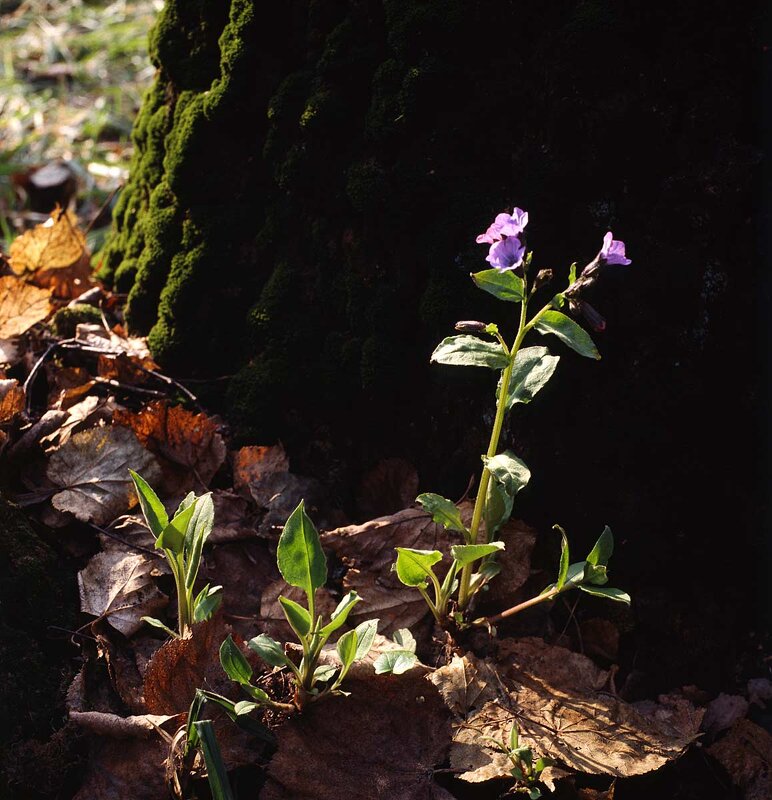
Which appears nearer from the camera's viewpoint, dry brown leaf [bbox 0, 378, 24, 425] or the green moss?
dry brown leaf [bbox 0, 378, 24, 425]

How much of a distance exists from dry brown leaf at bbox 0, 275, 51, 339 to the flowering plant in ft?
4.96

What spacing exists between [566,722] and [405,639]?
412mm

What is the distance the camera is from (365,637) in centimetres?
183

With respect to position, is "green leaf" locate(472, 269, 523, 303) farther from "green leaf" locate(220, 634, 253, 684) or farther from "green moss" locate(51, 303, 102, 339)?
"green moss" locate(51, 303, 102, 339)

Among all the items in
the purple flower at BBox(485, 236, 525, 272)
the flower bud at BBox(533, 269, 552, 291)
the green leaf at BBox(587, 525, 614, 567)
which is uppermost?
the purple flower at BBox(485, 236, 525, 272)

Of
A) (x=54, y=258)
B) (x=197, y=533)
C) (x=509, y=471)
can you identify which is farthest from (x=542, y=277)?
(x=54, y=258)

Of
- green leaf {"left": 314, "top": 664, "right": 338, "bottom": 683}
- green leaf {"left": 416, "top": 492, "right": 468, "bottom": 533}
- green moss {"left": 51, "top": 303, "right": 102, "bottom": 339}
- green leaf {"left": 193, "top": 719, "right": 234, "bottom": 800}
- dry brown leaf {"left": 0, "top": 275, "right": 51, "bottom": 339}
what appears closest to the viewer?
green leaf {"left": 193, "top": 719, "right": 234, "bottom": 800}

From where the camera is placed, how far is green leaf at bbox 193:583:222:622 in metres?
1.84

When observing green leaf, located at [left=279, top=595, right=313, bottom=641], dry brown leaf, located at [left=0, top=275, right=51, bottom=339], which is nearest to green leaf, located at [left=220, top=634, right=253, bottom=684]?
green leaf, located at [left=279, top=595, right=313, bottom=641]

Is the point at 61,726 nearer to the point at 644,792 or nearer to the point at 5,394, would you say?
the point at 5,394

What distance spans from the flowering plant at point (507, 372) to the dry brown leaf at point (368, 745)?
235 millimetres

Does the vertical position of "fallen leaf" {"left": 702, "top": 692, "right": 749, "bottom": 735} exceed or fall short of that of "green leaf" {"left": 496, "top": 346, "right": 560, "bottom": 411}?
it falls short

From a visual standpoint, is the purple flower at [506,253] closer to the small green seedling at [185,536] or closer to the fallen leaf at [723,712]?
the small green seedling at [185,536]

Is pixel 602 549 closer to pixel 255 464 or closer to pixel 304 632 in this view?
pixel 304 632
